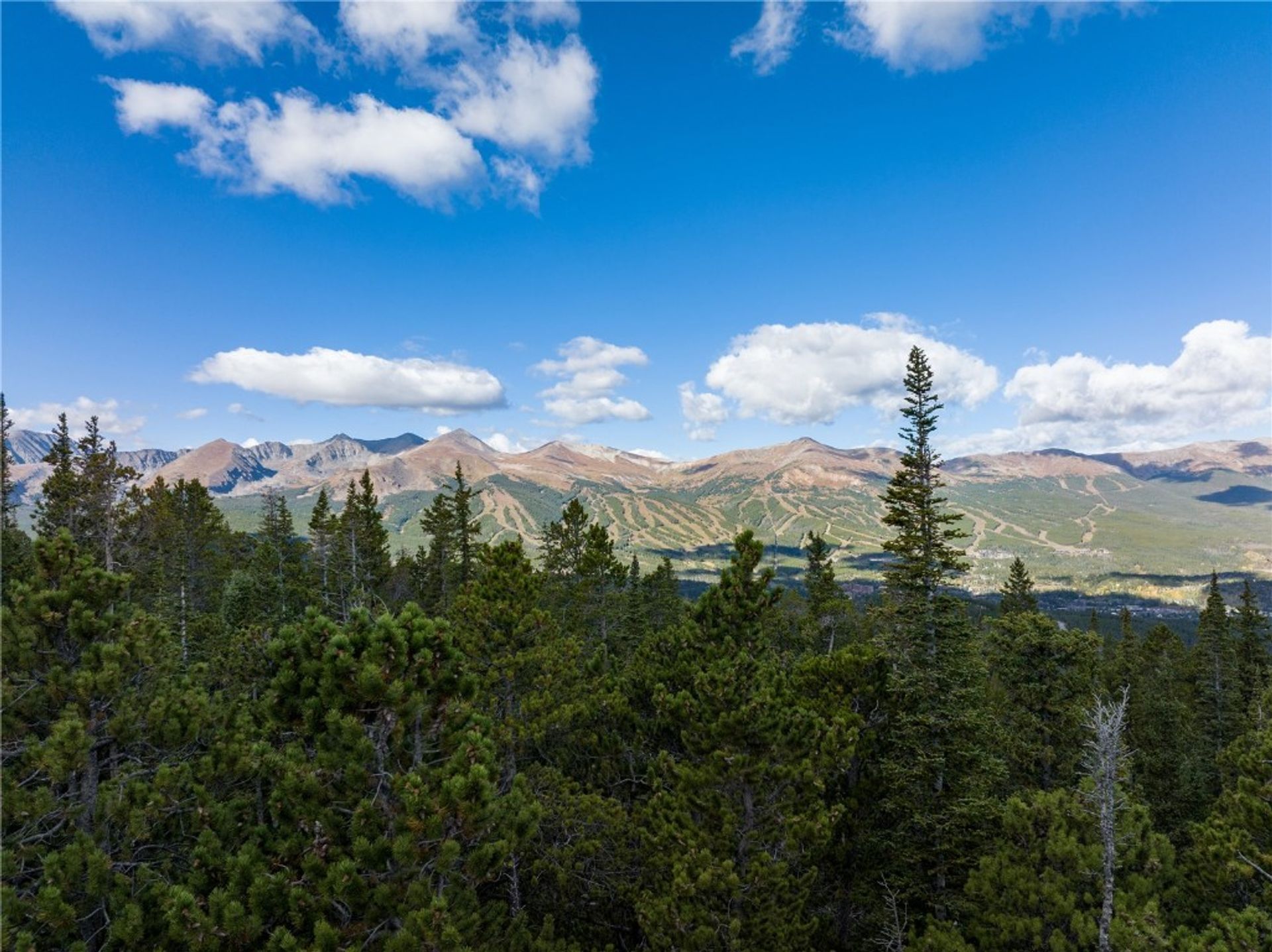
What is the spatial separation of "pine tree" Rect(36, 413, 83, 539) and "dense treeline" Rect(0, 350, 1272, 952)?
1742cm

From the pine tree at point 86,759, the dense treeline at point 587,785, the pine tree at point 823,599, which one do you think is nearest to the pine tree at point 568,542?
the pine tree at point 823,599

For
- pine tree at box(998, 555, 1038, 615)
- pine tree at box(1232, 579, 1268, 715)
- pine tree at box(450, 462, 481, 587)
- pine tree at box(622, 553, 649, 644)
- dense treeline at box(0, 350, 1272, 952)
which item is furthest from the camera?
pine tree at box(998, 555, 1038, 615)

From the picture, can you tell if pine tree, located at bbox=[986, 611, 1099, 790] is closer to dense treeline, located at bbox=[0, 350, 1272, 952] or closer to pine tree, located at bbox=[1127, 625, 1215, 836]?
dense treeline, located at bbox=[0, 350, 1272, 952]

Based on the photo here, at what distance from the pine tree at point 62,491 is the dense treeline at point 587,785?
1742 centimetres

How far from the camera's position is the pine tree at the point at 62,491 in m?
39.5

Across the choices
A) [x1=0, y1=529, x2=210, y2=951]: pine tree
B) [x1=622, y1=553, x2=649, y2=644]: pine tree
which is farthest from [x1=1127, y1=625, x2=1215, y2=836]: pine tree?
[x1=0, y1=529, x2=210, y2=951]: pine tree

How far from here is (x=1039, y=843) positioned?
16.3 metres

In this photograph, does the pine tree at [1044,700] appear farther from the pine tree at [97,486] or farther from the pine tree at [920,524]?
the pine tree at [97,486]

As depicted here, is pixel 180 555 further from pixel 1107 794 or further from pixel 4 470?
pixel 1107 794

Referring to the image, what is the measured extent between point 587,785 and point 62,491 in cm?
4430

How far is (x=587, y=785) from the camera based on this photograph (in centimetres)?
2184

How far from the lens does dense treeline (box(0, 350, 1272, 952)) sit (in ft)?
34.5

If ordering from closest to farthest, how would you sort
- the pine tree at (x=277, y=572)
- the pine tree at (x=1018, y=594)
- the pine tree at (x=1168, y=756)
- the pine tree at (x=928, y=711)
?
the pine tree at (x=928, y=711), the pine tree at (x=1168, y=756), the pine tree at (x=277, y=572), the pine tree at (x=1018, y=594)

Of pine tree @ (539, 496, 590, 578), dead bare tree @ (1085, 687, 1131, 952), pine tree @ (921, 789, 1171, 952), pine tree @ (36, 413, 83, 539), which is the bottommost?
pine tree @ (921, 789, 1171, 952)
